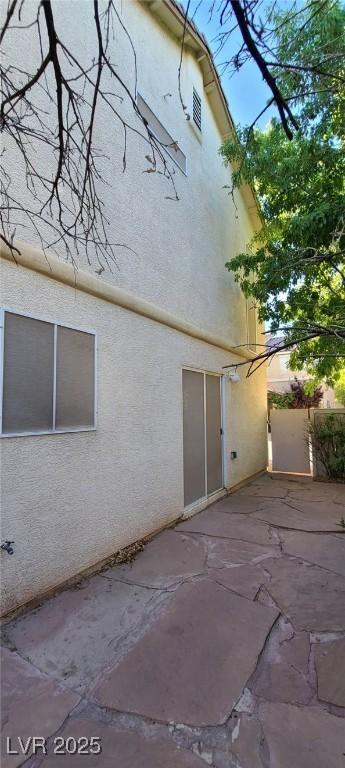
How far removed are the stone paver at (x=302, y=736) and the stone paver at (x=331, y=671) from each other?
155 millimetres

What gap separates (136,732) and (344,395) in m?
15.6

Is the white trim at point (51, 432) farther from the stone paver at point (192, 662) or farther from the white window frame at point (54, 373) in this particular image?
the stone paver at point (192, 662)

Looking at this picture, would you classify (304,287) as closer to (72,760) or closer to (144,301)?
(144,301)

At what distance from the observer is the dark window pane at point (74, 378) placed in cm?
350

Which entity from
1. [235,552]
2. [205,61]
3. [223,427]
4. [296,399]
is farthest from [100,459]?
[296,399]

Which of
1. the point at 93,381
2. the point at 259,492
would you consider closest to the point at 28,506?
the point at 93,381

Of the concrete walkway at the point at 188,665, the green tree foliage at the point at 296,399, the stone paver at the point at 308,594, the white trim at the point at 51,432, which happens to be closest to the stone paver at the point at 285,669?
the concrete walkway at the point at 188,665

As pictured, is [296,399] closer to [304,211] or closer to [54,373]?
[304,211]

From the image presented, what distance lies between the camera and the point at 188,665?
249cm

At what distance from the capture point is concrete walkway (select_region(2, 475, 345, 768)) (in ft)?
6.33

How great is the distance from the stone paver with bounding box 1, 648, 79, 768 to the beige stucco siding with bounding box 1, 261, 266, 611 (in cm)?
61

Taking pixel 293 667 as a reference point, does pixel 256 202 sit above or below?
above

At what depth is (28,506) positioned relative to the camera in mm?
3088

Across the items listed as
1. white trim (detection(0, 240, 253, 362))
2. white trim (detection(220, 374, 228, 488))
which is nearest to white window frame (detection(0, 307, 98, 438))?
white trim (detection(0, 240, 253, 362))
